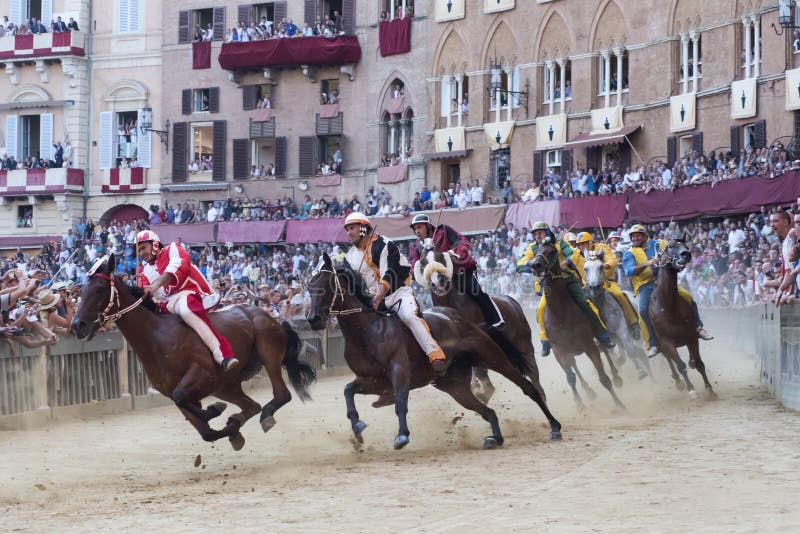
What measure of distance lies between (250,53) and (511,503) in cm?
4723

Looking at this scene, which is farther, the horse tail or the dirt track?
the horse tail

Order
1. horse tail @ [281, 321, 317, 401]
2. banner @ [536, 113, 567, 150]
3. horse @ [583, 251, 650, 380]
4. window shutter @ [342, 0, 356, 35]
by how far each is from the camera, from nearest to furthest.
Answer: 1. horse tail @ [281, 321, 317, 401]
2. horse @ [583, 251, 650, 380]
3. banner @ [536, 113, 567, 150]
4. window shutter @ [342, 0, 356, 35]

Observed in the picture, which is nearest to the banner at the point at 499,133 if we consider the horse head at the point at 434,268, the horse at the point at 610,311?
the horse at the point at 610,311

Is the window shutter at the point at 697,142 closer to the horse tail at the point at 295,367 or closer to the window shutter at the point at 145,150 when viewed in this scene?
the horse tail at the point at 295,367

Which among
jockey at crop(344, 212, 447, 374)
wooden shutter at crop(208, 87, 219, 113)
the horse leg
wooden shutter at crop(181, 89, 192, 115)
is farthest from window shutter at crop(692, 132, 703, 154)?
jockey at crop(344, 212, 447, 374)

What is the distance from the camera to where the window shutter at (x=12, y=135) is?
60.1 m

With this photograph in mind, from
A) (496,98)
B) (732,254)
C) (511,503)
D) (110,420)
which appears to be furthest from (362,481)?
(496,98)


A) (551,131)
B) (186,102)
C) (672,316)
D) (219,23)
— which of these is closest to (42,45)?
(186,102)

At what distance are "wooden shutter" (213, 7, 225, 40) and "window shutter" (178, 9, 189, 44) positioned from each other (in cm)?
155

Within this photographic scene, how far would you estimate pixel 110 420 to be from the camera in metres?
17.8

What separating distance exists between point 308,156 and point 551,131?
13474 mm

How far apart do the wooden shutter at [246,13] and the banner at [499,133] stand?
14422mm

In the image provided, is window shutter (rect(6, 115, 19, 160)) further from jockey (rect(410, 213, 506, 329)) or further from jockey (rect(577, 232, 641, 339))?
jockey (rect(410, 213, 506, 329))

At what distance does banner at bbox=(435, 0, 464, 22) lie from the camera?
48688 mm
